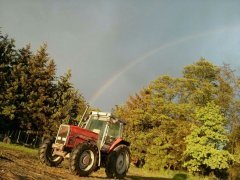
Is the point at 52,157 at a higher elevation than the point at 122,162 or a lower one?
lower

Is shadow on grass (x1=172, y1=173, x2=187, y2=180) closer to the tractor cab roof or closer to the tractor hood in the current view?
the tractor cab roof

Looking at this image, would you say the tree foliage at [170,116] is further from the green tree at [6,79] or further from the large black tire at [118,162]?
the large black tire at [118,162]

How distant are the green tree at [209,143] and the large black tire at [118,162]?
19.8m

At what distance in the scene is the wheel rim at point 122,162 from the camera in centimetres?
1692

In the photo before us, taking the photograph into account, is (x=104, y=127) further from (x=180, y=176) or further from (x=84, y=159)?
(x=180, y=176)

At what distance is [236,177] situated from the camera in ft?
138

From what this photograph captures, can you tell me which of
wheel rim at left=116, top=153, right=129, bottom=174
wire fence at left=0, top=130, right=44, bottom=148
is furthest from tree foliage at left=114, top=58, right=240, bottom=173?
wheel rim at left=116, top=153, right=129, bottom=174

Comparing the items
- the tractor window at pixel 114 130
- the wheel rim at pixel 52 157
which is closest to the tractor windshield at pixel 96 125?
the tractor window at pixel 114 130

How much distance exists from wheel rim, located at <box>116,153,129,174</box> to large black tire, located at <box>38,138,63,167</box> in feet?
9.86

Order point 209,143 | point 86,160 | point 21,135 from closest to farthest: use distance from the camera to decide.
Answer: point 86,160
point 209,143
point 21,135

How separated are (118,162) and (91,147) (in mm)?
2412

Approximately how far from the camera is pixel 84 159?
14.8 m

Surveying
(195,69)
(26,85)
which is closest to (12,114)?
(26,85)

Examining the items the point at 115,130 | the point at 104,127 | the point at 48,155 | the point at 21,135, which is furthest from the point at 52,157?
the point at 21,135
